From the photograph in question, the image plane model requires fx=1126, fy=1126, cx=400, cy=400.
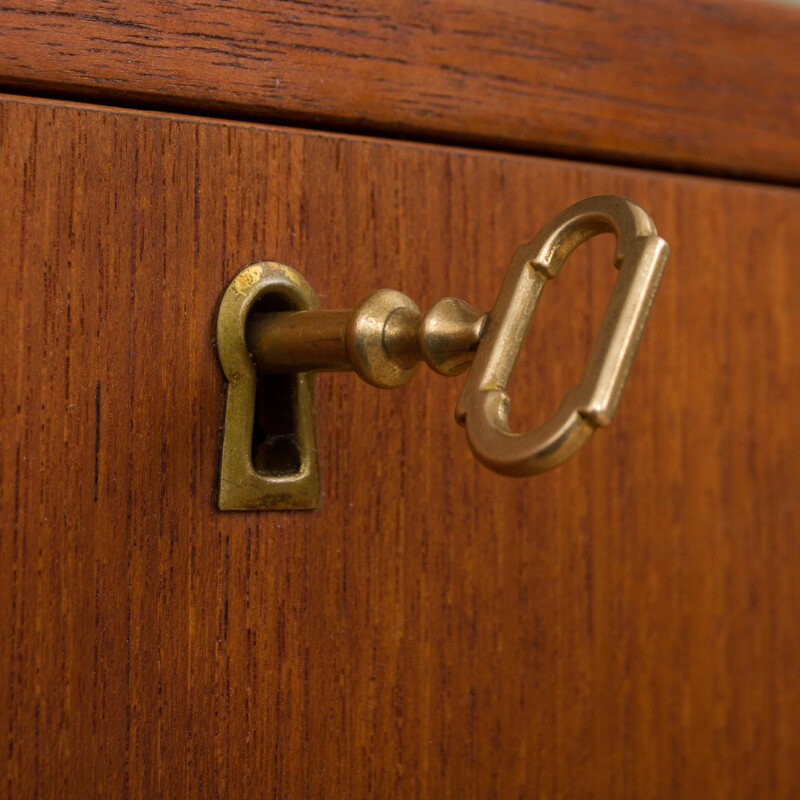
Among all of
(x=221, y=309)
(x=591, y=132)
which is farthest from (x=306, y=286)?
(x=591, y=132)

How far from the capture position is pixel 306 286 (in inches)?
13.8

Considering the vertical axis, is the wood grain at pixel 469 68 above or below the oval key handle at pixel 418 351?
above

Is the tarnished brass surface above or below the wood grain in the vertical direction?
below

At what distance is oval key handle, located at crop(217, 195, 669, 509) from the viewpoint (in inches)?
10.4

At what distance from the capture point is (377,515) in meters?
0.36

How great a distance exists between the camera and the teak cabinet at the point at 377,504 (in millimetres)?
309

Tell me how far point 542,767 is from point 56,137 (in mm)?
261

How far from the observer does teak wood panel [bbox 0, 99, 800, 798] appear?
31 centimetres

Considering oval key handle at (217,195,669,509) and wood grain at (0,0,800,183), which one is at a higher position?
wood grain at (0,0,800,183)

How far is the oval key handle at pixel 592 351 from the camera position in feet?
0.85

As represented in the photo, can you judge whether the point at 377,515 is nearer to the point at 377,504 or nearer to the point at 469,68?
the point at 377,504

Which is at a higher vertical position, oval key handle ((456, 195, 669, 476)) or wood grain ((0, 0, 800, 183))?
wood grain ((0, 0, 800, 183))

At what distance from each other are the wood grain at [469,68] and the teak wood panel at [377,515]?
0.4 inches

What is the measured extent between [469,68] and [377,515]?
0.51 feet
